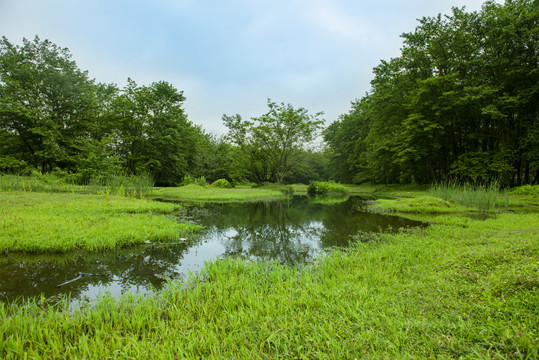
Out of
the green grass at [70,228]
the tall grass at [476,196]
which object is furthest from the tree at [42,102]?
the tall grass at [476,196]

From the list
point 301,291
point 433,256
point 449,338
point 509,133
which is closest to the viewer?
point 449,338

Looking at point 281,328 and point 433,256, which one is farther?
point 433,256

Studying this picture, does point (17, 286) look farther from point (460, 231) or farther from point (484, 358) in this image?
point (460, 231)

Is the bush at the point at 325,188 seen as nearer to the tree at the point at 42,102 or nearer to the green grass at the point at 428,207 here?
the green grass at the point at 428,207

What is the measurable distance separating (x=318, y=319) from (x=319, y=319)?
0.04ft

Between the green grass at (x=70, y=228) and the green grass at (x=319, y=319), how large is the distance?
2444mm

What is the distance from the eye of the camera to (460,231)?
6.11 m

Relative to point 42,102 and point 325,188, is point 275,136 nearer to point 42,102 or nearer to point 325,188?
point 325,188

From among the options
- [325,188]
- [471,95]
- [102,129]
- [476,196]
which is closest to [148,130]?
[102,129]

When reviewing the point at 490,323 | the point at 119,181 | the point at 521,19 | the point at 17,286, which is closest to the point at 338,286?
the point at 490,323

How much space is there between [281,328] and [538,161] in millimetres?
24335

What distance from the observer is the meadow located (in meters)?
1.75

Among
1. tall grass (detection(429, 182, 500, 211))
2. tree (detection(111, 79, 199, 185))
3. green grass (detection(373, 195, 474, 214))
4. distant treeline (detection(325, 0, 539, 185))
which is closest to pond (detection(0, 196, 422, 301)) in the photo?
green grass (detection(373, 195, 474, 214))

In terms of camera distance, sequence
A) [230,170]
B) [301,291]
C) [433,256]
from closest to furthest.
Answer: [301,291] → [433,256] → [230,170]
